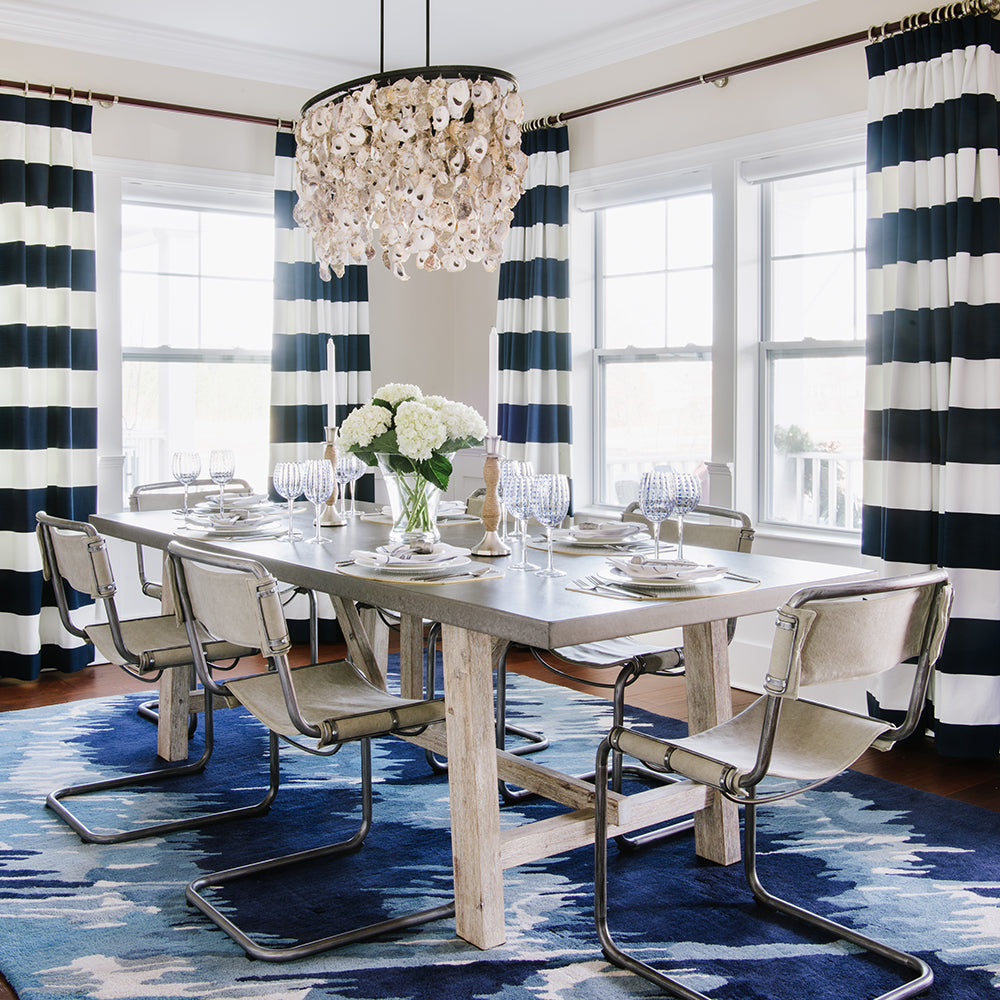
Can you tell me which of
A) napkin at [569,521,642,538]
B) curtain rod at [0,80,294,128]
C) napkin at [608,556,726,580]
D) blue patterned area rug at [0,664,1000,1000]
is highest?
curtain rod at [0,80,294,128]

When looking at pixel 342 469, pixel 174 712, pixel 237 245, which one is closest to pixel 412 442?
pixel 342 469

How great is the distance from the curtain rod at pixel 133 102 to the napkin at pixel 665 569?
11.2 feet

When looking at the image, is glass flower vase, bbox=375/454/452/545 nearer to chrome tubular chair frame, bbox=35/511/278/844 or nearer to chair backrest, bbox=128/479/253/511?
chrome tubular chair frame, bbox=35/511/278/844

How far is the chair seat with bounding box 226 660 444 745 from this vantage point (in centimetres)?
236

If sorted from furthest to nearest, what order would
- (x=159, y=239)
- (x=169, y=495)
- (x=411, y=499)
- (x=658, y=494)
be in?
(x=159, y=239) < (x=169, y=495) < (x=411, y=499) < (x=658, y=494)

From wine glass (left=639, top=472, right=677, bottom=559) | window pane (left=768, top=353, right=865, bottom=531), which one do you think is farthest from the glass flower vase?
window pane (left=768, top=353, right=865, bottom=531)

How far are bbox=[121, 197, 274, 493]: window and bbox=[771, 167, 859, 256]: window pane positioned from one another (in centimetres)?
244

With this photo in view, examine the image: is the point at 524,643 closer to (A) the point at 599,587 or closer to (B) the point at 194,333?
(A) the point at 599,587

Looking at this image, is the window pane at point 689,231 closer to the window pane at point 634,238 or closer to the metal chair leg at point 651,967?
the window pane at point 634,238

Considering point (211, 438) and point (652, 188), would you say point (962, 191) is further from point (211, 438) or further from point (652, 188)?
point (211, 438)

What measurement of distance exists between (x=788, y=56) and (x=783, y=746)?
9.14 ft

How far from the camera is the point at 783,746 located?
223cm

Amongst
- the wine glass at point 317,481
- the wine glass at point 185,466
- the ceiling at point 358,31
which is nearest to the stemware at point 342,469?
the wine glass at point 317,481

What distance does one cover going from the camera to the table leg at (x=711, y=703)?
8.91 feet
